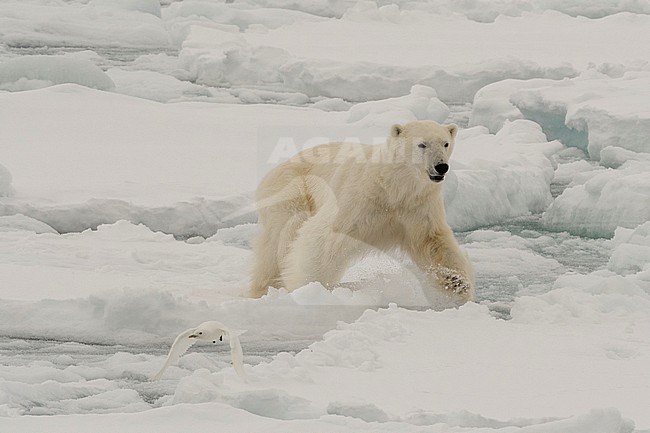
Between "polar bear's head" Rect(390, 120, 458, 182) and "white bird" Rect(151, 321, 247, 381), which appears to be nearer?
"white bird" Rect(151, 321, 247, 381)

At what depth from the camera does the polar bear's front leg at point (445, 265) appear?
4.12 m

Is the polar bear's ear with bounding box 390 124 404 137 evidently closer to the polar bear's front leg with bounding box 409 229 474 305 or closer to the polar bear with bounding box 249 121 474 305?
the polar bear with bounding box 249 121 474 305

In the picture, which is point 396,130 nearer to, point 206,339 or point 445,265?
point 445,265

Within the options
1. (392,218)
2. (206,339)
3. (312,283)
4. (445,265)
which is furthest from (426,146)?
(206,339)

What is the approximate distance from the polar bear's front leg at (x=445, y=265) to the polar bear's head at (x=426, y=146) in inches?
11.5

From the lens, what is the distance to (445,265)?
424 centimetres

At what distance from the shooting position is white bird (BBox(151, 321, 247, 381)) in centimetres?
290

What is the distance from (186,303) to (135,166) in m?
3.13

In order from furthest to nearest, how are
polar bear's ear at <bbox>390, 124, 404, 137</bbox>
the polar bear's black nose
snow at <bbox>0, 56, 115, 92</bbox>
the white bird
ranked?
snow at <bbox>0, 56, 115, 92</bbox> → polar bear's ear at <bbox>390, 124, 404, 137</bbox> → the polar bear's black nose → the white bird

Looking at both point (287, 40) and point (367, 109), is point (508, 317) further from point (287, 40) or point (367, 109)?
point (287, 40)

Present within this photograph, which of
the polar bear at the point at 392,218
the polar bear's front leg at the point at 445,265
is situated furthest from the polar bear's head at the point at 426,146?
the polar bear's front leg at the point at 445,265

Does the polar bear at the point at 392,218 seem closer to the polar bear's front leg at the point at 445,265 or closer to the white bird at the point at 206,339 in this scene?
the polar bear's front leg at the point at 445,265

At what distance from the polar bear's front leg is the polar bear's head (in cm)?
29

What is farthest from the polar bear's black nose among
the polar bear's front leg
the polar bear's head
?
the polar bear's front leg
